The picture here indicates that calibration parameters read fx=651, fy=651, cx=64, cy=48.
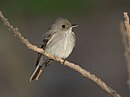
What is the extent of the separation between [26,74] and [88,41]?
223 cm

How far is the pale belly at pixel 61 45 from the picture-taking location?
200 inches

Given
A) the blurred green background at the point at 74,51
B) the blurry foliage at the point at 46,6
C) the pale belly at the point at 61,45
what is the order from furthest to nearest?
the blurry foliage at the point at 46,6
the blurred green background at the point at 74,51
the pale belly at the point at 61,45

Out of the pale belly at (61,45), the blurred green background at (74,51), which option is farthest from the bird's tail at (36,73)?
the blurred green background at (74,51)

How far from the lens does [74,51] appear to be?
11.0m

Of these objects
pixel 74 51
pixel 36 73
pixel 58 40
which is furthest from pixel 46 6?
pixel 36 73

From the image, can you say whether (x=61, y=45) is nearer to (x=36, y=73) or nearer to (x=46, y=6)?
(x=36, y=73)

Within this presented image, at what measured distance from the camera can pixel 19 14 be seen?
12250 millimetres

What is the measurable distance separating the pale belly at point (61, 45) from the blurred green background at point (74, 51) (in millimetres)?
3570

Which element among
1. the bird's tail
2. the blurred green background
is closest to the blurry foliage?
the blurred green background

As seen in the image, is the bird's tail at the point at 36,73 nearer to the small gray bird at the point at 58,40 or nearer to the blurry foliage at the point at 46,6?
the small gray bird at the point at 58,40

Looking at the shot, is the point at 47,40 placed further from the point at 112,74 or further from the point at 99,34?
the point at 99,34

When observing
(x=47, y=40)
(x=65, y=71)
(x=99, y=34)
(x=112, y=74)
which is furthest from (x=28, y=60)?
(x=47, y=40)

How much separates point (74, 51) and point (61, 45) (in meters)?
5.82

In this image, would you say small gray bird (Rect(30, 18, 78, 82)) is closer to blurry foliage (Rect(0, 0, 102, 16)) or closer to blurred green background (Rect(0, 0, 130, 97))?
blurred green background (Rect(0, 0, 130, 97))
